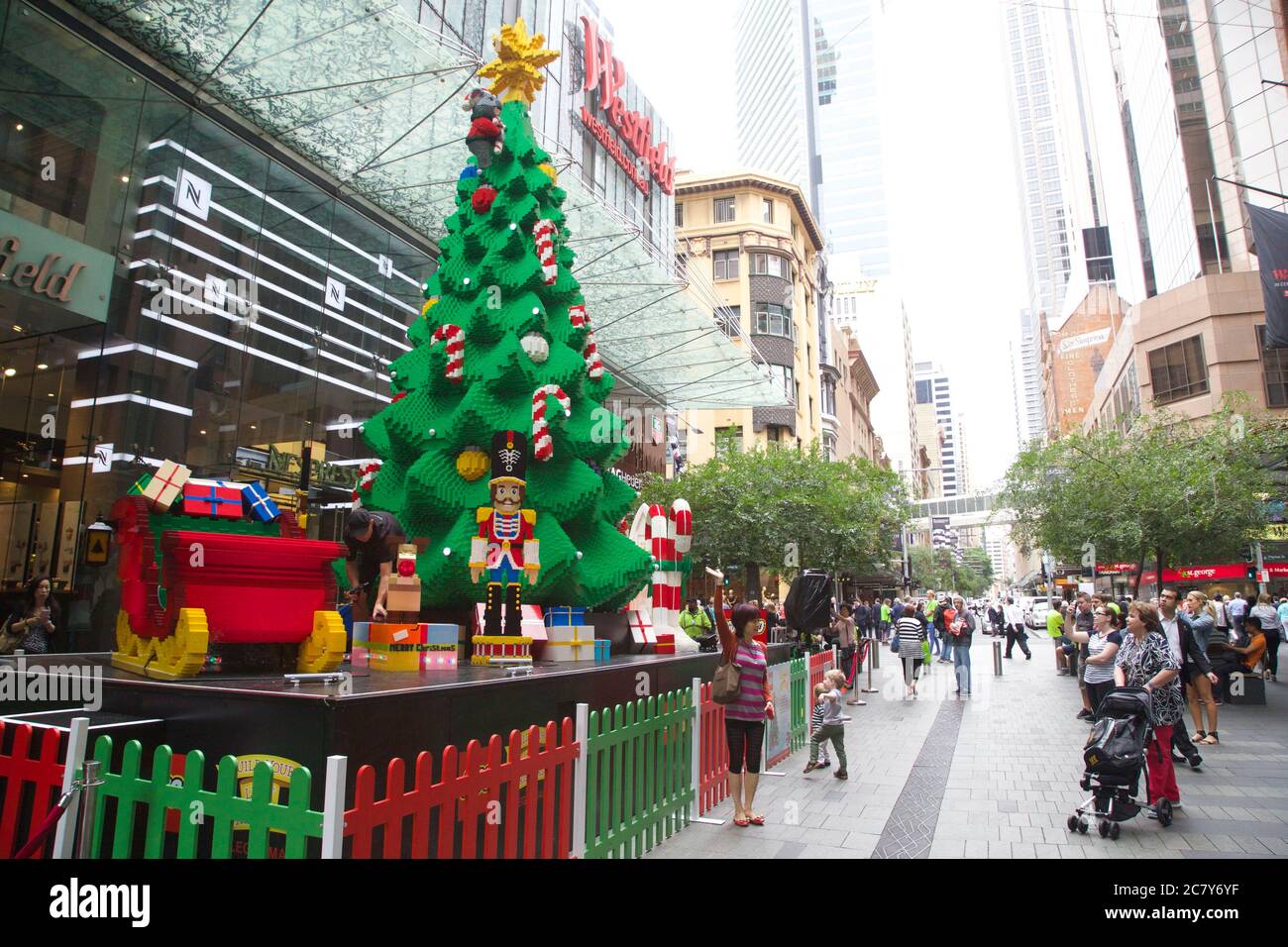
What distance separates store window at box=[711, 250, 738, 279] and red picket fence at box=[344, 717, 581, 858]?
43.3 m

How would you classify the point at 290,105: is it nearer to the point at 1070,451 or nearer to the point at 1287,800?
the point at 1287,800

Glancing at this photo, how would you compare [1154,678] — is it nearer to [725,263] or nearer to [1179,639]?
[1179,639]

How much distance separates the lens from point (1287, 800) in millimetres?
7781

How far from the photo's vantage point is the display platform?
486 centimetres

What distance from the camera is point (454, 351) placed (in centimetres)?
1084

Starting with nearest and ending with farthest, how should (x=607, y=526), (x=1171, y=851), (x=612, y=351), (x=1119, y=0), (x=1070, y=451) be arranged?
1. (x=1171, y=851)
2. (x=607, y=526)
3. (x=1070, y=451)
4. (x=612, y=351)
5. (x=1119, y=0)

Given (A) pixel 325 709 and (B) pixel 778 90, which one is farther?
(B) pixel 778 90

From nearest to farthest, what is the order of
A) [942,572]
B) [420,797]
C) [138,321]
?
1. [420,797]
2. [138,321]
3. [942,572]

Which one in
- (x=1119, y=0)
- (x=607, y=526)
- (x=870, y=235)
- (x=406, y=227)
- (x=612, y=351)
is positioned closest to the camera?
(x=607, y=526)

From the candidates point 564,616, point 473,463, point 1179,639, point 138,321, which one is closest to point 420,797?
point 564,616

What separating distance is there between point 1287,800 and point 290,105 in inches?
704

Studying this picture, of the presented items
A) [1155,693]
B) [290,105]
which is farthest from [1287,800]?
[290,105]

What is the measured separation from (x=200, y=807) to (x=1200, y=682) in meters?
12.3

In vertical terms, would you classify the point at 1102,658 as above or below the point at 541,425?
below
